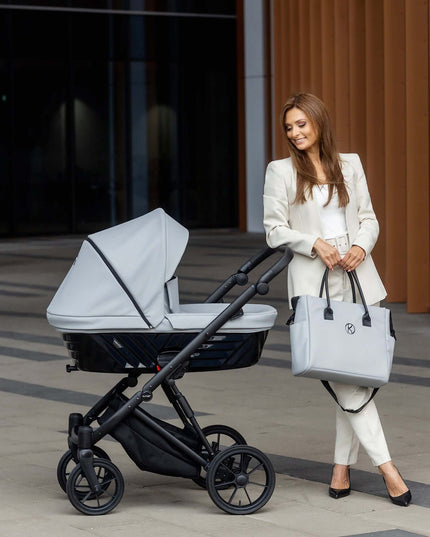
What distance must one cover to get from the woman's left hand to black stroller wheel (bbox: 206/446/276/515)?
34.7 inches

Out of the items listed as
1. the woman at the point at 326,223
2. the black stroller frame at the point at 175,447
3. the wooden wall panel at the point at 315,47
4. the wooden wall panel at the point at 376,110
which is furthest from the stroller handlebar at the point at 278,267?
the wooden wall panel at the point at 315,47

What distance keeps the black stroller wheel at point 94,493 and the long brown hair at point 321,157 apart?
1.44 m

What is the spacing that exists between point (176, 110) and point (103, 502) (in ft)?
73.4

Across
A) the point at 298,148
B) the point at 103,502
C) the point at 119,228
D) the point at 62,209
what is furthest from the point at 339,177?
the point at 62,209

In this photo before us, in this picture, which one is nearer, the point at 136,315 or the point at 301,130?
the point at 136,315

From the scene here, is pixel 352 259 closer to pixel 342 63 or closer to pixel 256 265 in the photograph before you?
pixel 256 265

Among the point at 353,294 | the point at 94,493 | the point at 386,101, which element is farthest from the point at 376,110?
the point at 94,493

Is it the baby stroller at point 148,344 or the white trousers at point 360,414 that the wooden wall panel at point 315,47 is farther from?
the baby stroller at point 148,344

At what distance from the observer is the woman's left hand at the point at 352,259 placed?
18.9 feet

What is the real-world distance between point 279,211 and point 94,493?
147 cm

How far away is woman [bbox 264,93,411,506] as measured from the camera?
5785 mm

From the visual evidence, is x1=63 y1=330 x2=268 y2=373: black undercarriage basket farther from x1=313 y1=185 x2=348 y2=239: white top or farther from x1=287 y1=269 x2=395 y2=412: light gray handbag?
x1=313 y1=185 x2=348 y2=239: white top

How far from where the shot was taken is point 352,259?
5.76 meters

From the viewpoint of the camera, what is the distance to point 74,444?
5.76 meters
